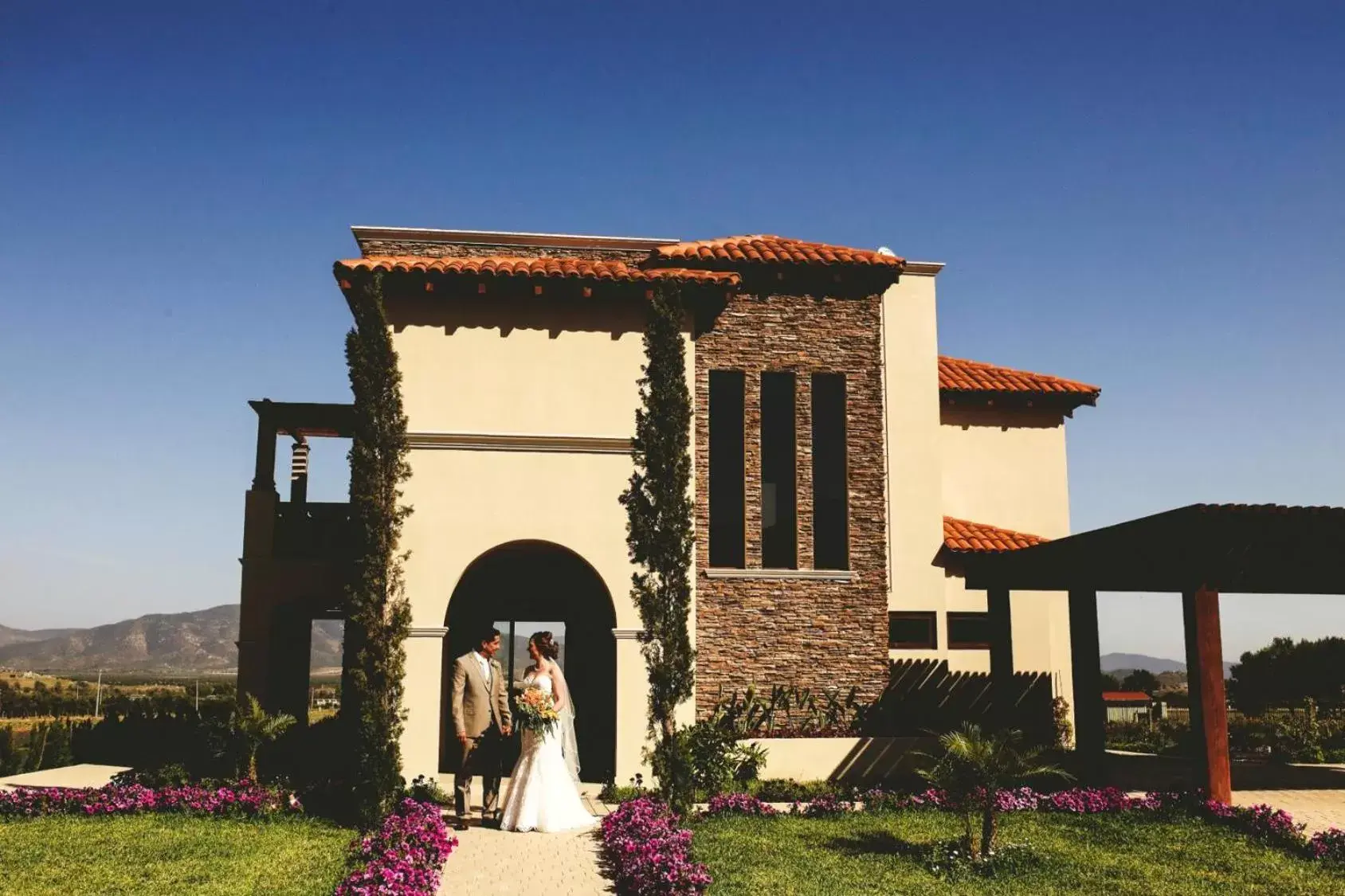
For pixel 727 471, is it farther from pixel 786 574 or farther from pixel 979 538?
pixel 979 538

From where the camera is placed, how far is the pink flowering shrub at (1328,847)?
12.2 metres

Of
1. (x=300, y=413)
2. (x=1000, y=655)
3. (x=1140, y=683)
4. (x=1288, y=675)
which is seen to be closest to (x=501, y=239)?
(x=300, y=413)

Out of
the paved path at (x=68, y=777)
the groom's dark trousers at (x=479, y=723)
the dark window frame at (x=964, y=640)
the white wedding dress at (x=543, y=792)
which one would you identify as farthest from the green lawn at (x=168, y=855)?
the dark window frame at (x=964, y=640)

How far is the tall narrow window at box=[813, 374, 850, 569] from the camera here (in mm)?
18109

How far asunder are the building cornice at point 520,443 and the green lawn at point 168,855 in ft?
18.7

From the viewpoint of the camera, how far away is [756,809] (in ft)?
46.1

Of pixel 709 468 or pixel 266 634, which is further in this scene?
pixel 266 634

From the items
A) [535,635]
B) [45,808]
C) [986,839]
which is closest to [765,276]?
[535,635]

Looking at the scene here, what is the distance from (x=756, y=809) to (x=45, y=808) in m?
9.99

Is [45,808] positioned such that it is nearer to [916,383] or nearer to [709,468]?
[709,468]

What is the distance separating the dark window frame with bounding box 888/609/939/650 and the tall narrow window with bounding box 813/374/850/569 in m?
2.62

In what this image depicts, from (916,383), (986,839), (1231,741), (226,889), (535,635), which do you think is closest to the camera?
(226,889)

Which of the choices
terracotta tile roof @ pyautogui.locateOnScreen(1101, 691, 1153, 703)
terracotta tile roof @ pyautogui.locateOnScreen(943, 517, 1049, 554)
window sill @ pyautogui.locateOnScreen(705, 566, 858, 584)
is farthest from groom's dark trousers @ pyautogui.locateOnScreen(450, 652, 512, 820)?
terracotta tile roof @ pyautogui.locateOnScreen(1101, 691, 1153, 703)

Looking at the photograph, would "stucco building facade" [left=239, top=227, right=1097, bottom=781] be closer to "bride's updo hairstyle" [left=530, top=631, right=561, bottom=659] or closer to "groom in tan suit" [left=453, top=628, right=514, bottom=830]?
"groom in tan suit" [left=453, top=628, right=514, bottom=830]
